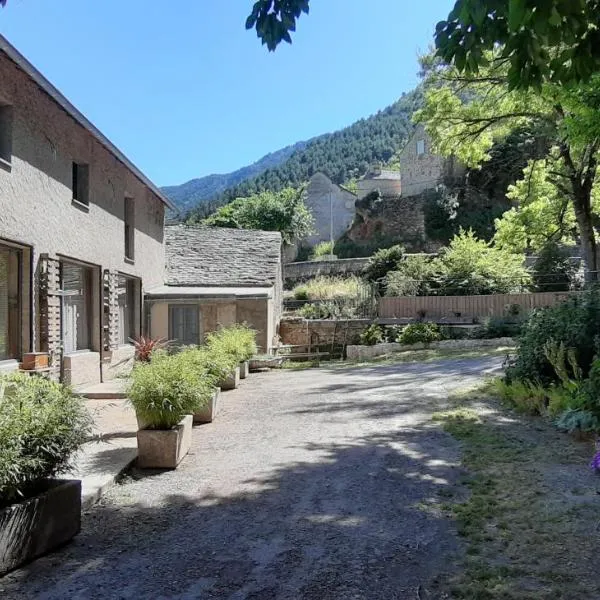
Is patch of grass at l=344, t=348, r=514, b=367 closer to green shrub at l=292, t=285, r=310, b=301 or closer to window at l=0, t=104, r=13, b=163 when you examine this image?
green shrub at l=292, t=285, r=310, b=301

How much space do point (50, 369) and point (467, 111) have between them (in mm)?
15112

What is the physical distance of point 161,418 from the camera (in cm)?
625

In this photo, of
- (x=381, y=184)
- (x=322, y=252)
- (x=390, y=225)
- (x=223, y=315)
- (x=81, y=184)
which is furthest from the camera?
(x=381, y=184)

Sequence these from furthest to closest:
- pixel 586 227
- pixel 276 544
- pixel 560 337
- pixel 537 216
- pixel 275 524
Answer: pixel 537 216 → pixel 586 227 → pixel 560 337 → pixel 275 524 → pixel 276 544

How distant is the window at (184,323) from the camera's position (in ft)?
59.9

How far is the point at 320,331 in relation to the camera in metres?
23.4

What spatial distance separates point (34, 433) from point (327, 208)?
5465 centimetres

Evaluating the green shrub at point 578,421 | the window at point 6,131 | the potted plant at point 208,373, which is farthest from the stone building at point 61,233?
the green shrub at point 578,421

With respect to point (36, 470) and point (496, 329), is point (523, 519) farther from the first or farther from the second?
point (496, 329)

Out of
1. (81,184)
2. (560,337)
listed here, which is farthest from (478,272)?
(81,184)

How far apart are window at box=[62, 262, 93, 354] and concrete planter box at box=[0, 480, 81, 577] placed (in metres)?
7.86

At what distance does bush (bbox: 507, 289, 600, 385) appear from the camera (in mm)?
8719

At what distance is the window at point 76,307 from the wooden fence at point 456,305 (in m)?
12.8

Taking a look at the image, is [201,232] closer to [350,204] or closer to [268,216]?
[268,216]
